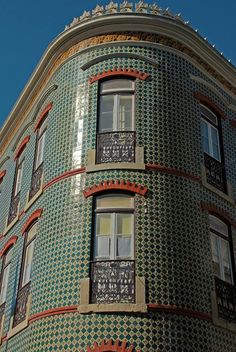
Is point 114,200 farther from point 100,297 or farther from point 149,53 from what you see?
point 149,53

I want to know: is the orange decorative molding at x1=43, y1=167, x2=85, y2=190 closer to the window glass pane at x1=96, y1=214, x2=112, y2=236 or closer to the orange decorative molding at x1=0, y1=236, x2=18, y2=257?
the window glass pane at x1=96, y1=214, x2=112, y2=236

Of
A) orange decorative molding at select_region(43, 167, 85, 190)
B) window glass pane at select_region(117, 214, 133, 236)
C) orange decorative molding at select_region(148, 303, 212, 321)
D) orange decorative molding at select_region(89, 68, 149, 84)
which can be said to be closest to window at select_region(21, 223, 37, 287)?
orange decorative molding at select_region(43, 167, 85, 190)

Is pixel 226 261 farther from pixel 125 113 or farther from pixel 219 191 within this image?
pixel 125 113

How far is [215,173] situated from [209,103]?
2465 mm

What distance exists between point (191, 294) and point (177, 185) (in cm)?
284

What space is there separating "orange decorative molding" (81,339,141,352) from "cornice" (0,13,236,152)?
918cm

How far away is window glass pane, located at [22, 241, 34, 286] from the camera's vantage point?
15291 mm

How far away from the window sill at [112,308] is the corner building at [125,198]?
24mm

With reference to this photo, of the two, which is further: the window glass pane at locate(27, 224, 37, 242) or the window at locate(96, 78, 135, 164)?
the window glass pane at locate(27, 224, 37, 242)

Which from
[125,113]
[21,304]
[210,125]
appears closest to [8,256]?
[21,304]

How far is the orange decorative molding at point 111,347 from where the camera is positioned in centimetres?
1181

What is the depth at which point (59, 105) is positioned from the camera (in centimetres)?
1642

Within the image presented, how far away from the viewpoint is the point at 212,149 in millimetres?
16625

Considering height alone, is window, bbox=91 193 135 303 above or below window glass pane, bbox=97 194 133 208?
below
